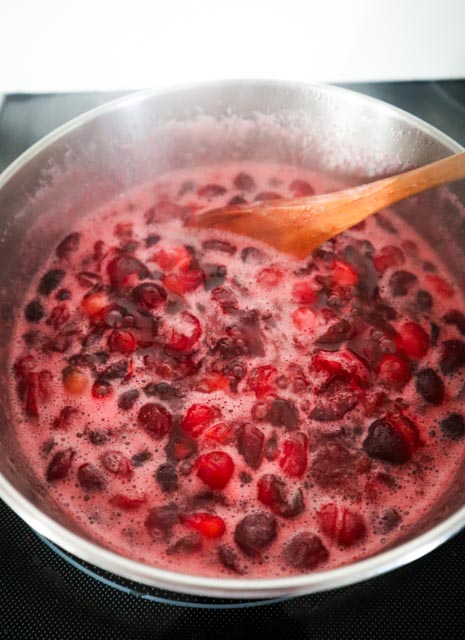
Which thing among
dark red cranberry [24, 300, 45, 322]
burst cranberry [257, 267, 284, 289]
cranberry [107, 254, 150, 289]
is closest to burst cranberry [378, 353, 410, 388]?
burst cranberry [257, 267, 284, 289]

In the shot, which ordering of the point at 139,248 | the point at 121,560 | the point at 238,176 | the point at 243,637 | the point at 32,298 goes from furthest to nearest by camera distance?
the point at 238,176, the point at 139,248, the point at 32,298, the point at 243,637, the point at 121,560

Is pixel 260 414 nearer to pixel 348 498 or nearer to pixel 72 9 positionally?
pixel 348 498

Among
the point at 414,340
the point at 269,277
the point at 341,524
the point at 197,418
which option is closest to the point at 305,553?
the point at 341,524

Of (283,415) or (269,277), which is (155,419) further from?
(269,277)

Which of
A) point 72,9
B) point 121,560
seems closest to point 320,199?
point 72,9

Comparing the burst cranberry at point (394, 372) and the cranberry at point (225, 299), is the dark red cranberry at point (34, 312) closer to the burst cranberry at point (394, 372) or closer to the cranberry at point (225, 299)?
the cranberry at point (225, 299)
